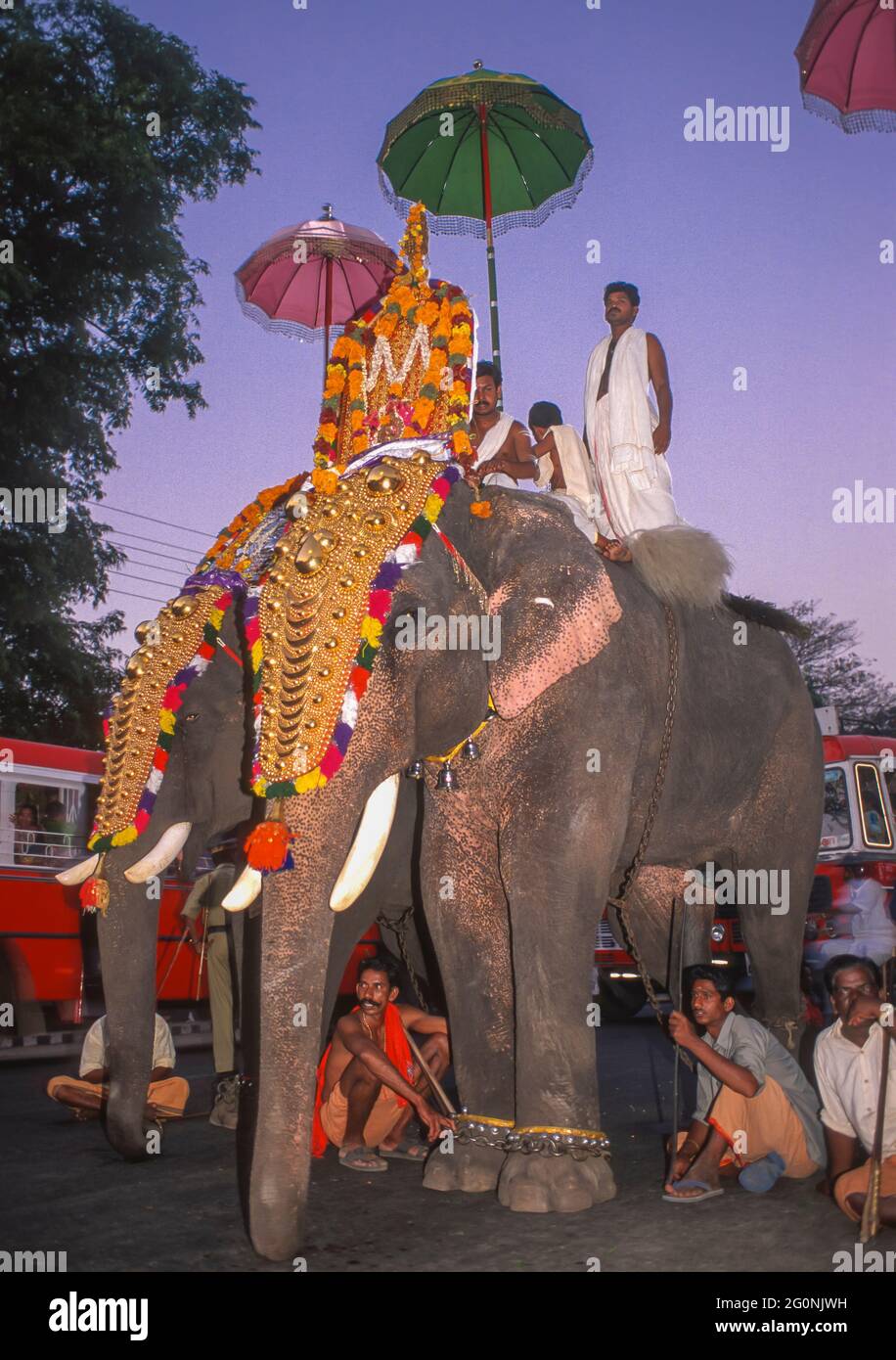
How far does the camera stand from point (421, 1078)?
7.17 meters

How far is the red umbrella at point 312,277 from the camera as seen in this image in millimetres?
9523

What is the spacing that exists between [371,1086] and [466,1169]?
996mm

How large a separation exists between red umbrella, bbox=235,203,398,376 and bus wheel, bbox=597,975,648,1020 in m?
8.26

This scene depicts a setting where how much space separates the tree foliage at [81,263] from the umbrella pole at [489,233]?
35.7 feet

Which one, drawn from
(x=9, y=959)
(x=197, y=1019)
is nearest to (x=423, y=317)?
(x=9, y=959)

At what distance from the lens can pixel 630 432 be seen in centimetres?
696

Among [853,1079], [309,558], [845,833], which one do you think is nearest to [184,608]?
[309,558]

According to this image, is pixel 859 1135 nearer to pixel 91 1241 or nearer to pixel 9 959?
pixel 91 1241

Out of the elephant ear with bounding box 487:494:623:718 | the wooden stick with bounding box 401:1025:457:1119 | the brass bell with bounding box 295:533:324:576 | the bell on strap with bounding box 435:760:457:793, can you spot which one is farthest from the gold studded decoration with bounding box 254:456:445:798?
the wooden stick with bounding box 401:1025:457:1119

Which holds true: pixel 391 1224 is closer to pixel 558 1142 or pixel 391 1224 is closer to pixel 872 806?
pixel 558 1142

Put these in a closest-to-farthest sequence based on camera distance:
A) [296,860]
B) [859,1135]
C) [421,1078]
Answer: [296,860]
[859,1135]
[421,1078]

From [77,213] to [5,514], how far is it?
4610 millimetres

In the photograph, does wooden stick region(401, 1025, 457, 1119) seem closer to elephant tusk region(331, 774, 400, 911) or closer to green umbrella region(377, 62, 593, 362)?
elephant tusk region(331, 774, 400, 911)

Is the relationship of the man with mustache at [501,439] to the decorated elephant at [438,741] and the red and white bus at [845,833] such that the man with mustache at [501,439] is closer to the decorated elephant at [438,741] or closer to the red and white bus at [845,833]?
the decorated elephant at [438,741]
